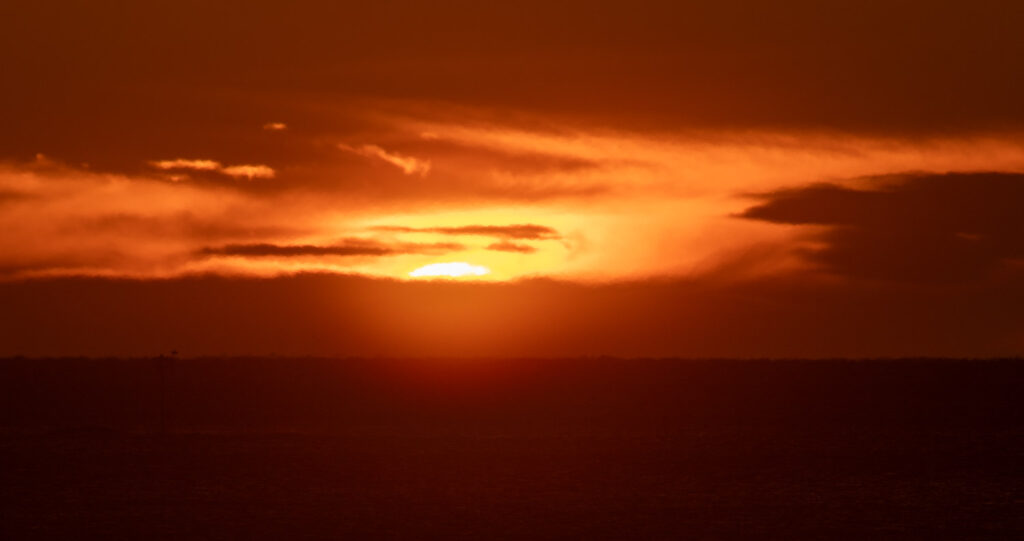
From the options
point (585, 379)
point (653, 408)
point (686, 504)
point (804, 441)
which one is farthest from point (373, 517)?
point (585, 379)

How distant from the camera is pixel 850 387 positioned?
76.5 m

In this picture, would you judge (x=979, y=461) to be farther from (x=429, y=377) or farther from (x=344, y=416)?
(x=429, y=377)

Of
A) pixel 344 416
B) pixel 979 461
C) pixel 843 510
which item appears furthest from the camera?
pixel 344 416

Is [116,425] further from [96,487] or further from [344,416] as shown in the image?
[96,487]

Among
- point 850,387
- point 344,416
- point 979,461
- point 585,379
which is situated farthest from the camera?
point 585,379

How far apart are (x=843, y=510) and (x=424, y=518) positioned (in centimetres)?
773

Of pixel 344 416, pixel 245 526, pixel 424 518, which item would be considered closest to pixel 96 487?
pixel 245 526

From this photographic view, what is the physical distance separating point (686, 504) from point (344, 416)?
1490 inches

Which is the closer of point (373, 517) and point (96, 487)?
point (373, 517)

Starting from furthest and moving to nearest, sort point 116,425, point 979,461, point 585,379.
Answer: point 585,379
point 116,425
point 979,461

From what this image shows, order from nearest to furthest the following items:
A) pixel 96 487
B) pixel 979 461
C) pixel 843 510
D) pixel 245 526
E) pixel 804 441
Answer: pixel 245 526
pixel 843 510
pixel 96 487
pixel 979 461
pixel 804 441

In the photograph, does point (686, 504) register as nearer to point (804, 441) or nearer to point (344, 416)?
point (804, 441)

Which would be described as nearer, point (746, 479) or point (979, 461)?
point (746, 479)

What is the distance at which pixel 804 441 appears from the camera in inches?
1550
